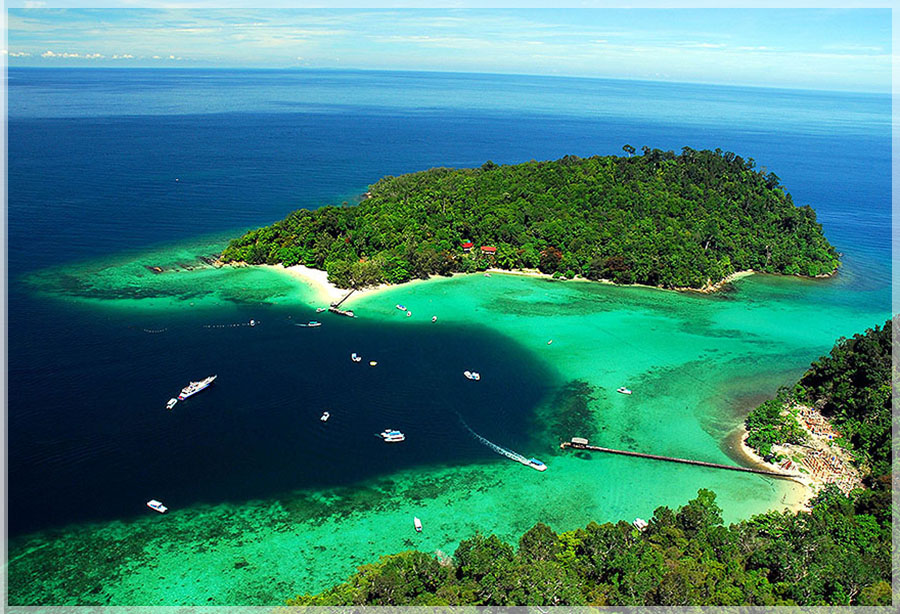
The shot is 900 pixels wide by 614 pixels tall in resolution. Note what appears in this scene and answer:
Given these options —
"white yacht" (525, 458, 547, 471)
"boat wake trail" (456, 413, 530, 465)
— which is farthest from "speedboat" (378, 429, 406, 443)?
"white yacht" (525, 458, 547, 471)

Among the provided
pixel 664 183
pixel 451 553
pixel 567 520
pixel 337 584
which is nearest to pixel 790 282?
pixel 664 183

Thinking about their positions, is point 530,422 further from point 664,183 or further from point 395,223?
point 664,183

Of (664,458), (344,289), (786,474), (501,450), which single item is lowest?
(501,450)

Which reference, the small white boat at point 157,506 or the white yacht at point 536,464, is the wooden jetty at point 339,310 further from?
the small white boat at point 157,506

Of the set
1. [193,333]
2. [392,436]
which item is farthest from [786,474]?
[193,333]

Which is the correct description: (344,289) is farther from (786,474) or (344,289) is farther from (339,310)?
(786,474)

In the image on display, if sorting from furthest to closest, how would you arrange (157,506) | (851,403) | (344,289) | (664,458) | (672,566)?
1. (344,289)
2. (851,403)
3. (664,458)
4. (157,506)
5. (672,566)

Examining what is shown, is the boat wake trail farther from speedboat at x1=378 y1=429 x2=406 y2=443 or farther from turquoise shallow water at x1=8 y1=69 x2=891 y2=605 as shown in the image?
speedboat at x1=378 y1=429 x2=406 y2=443
